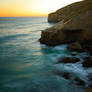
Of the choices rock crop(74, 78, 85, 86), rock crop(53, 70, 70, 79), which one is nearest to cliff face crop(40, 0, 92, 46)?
rock crop(53, 70, 70, 79)

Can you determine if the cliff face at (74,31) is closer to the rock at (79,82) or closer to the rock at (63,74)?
the rock at (63,74)

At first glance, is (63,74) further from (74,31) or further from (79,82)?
(74,31)

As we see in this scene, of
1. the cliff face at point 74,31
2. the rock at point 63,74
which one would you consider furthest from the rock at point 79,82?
the cliff face at point 74,31

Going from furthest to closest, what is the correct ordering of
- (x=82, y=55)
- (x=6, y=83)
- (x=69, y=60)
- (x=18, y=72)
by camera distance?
(x=82, y=55)
(x=69, y=60)
(x=18, y=72)
(x=6, y=83)

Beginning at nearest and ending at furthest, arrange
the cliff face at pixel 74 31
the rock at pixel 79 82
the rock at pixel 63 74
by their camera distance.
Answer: the rock at pixel 79 82
the rock at pixel 63 74
the cliff face at pixel 74 31

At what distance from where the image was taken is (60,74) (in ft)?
30.8

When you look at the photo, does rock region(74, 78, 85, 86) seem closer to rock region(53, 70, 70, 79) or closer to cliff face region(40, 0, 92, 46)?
rock region(53, 70, 70, 79)

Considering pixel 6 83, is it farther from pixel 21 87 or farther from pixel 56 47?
pixel 56 47

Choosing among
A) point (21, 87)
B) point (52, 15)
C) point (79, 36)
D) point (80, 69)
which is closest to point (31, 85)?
point (21, 87)

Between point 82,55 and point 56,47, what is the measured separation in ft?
15.4

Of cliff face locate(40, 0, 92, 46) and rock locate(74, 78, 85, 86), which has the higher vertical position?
cliff face locate(40, 0, 92, 46)

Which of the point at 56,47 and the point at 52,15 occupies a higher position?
the point at 52,15

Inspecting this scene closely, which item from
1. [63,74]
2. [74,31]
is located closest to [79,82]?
[63,74]

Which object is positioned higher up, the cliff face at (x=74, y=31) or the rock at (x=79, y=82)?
the cliff face at (x=74, y=31)
